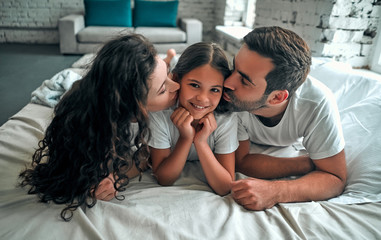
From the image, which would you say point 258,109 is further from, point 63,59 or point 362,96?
point 63,59

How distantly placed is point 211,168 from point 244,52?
1.72 feet

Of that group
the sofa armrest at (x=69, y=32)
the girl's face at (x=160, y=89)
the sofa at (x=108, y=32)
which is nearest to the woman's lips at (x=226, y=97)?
the girl's face at (x=160, y=89)

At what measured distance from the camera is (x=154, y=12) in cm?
456

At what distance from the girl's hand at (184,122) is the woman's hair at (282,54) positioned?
0.37 m

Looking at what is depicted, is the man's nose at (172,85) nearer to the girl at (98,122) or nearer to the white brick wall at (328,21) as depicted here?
the girl at (98,122)

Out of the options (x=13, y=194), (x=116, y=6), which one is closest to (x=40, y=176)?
(x=13, y=194)

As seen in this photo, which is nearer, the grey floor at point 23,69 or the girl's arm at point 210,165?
the girl's arm at point 210,165

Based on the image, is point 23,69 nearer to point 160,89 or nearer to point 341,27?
point 160,89

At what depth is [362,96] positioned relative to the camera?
4.67ft

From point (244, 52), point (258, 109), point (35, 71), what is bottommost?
point (35, 71)

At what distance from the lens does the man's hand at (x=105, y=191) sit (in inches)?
38.4

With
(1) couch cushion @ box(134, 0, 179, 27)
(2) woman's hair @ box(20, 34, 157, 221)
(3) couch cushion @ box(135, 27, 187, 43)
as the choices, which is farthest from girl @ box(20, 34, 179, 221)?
(1) couch cushion @ box(134, 0, 179, 27)

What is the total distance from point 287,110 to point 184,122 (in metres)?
0.51

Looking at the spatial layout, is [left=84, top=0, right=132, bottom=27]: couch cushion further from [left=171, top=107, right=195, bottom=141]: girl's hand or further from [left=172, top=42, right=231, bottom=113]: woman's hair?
[left=171, top=107, right=195, bottom=141]: girl's hand
